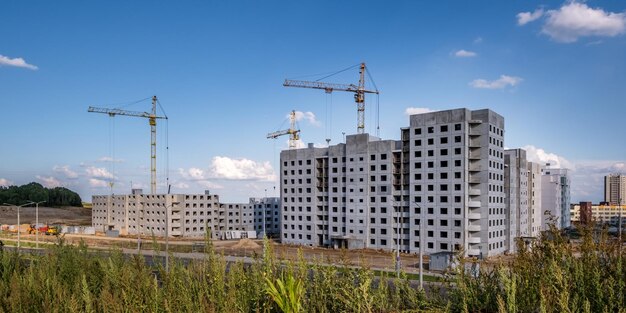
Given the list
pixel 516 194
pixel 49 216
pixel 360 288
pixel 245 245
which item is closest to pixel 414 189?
pixel 516 194

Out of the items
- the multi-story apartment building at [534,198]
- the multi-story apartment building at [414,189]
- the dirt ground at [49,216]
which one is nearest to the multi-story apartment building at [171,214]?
the dirt ground at [49,216]

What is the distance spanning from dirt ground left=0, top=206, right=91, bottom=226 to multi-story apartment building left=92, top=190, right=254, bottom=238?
29575 millimetres

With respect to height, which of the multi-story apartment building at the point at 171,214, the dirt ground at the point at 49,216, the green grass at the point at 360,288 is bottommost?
the dirt ground at the point at 49,216

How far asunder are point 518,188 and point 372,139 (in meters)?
30.5

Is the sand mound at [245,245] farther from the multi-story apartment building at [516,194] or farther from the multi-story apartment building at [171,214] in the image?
the multi-story apartment building at [516,194]

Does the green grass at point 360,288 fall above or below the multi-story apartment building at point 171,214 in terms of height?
above

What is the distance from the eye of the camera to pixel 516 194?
87.6 m

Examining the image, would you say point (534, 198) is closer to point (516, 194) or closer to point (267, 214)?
point (516, 194)

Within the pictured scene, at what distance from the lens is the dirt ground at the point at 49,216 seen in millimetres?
148500

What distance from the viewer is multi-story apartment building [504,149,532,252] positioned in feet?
266

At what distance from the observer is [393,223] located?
252 feet

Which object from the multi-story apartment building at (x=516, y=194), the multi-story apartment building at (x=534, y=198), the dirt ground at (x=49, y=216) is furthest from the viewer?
the dirt ground at (x=49, y=216)

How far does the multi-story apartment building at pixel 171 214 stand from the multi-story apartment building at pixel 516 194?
6316cm

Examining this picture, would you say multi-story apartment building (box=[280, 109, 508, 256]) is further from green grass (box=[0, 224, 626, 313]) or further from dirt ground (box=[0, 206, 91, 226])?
dirt ground (box=[0, 206, 91, 226])
